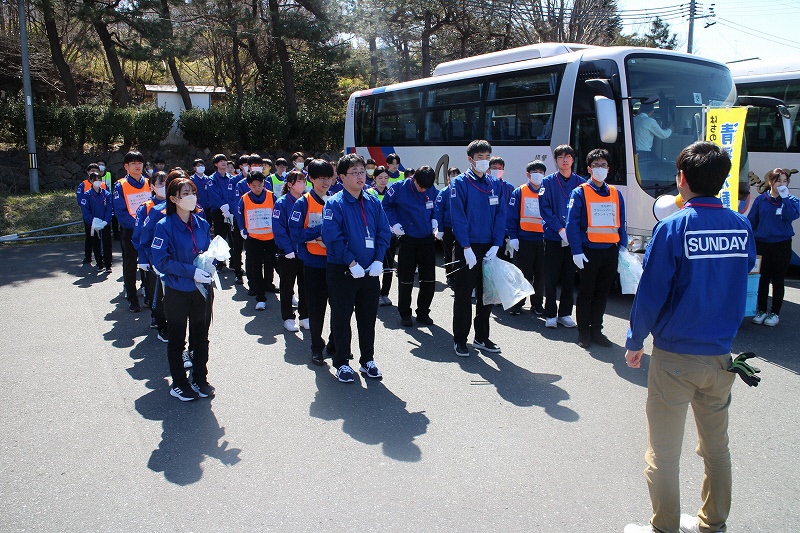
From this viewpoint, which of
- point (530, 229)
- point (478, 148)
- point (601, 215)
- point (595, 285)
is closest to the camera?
point (478, 148)

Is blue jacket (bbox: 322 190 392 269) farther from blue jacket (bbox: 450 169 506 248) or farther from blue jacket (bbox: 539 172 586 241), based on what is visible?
blue jacket (bbox: 539 172 586 241)

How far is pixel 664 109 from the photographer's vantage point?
28.1ft

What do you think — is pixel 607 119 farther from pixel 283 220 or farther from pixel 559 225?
pixel 283 220

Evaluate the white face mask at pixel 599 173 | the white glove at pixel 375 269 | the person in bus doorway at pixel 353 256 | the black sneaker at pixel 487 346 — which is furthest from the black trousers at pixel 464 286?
the white face mask at pixel 599 173

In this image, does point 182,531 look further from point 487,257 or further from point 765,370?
point 765,370

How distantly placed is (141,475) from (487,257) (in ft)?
11.8

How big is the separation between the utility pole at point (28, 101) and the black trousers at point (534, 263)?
49.2 feet

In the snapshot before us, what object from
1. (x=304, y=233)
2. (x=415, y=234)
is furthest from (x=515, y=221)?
(x=304, y=233)

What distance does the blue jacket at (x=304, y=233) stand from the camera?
5.80 m

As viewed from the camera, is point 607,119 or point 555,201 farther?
point 607,119

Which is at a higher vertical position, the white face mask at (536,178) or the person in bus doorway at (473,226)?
the white face mask at (536,178)

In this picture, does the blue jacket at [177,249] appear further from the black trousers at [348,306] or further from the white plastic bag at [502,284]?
the white plastic bag at [502,284]

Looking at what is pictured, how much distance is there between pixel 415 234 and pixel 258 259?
235cm

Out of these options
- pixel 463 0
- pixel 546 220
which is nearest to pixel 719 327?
pixel 546 220
